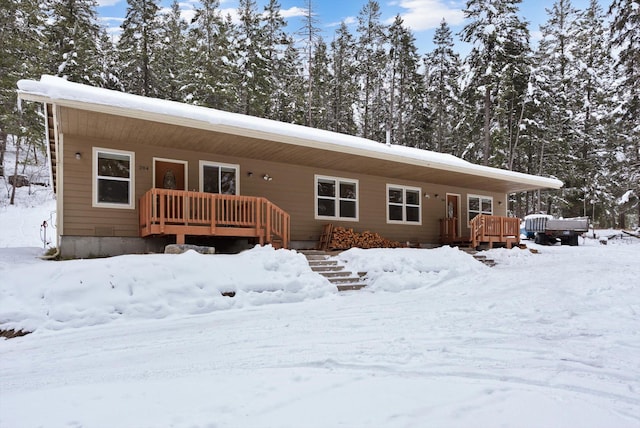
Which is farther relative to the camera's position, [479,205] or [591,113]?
[591,113]

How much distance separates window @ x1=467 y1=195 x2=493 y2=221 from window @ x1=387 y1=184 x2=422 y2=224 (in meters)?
2.72

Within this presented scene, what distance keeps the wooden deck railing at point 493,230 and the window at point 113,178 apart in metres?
10.6

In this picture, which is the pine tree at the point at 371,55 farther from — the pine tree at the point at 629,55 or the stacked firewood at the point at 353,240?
the stacked firewood at the point at 353,240

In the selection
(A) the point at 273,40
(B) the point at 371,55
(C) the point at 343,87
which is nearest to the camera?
(A) the point at 273,40

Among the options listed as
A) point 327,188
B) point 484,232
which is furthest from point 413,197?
point 327,188

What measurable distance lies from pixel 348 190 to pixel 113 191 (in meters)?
6.65

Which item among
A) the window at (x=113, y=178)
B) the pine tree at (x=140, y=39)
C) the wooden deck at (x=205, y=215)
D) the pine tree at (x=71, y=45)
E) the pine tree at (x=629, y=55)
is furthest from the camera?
the pine tree at (x=140, y=39)

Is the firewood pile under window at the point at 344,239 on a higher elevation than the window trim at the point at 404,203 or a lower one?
lower

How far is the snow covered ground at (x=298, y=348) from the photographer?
247cm

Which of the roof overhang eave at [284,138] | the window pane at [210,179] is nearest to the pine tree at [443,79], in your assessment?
the roof overhang eave at [284,138]

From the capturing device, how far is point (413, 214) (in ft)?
45.6

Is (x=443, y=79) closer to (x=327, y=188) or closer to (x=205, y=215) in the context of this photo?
(x=327, y=188)

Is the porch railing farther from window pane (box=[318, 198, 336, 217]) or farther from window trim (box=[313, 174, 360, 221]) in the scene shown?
window pane (box=[318, 198, 336, 217])

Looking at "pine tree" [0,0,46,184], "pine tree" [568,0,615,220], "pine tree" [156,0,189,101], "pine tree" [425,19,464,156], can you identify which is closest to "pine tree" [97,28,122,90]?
"pine tree" [0,0,46,184]
